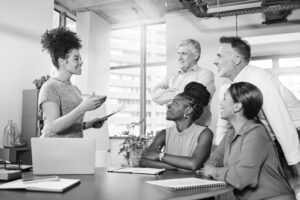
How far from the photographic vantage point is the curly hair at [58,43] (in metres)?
2.04

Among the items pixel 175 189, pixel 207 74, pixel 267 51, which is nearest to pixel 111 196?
pixel 175 189

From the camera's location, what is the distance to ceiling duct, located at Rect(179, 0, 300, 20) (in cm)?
417

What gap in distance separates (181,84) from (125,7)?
12.0ft

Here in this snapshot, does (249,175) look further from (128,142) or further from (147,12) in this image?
(147,12)

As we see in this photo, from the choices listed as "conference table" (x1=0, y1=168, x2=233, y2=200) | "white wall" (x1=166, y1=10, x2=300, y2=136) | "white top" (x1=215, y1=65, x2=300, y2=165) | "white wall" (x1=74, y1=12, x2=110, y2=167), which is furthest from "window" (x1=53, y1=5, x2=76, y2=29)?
"conference table" (x1=0, y1=168, x2=233, y2=200)

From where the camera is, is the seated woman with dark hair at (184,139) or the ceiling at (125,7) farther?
the ceiling at (125,7)

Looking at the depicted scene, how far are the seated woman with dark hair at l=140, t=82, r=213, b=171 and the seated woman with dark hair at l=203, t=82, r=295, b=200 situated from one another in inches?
4.8

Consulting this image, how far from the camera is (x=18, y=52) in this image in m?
4.20

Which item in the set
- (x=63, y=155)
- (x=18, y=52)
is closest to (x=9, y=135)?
(x=18, y=52)

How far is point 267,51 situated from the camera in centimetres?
Answer: 532

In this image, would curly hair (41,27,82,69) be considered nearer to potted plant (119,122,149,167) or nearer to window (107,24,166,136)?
potted plant (119,122,149,167)

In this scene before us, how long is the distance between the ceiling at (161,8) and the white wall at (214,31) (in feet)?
0.75

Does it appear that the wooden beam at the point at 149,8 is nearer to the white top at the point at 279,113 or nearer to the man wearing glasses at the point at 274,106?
the man wearing glasses at the point at 274,106

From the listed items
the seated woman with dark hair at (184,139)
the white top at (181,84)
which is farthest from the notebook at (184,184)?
the white top at (181,84)
